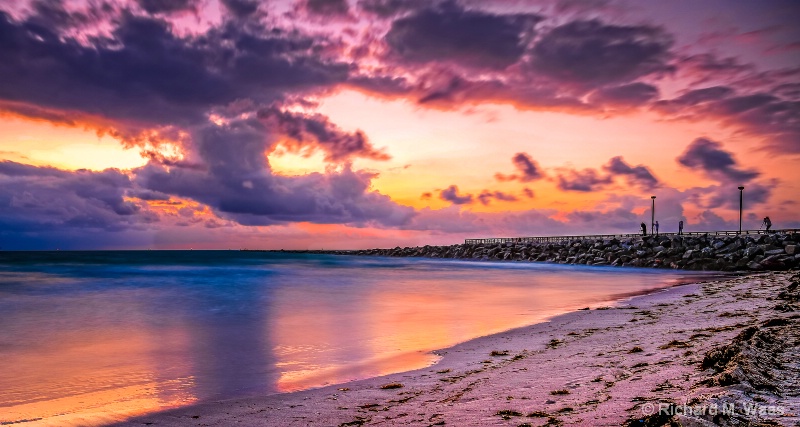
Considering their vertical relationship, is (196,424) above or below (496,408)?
below

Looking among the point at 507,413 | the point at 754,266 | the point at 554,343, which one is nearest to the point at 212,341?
the point at 554,343

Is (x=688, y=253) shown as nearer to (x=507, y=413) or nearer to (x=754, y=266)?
(x=754, y=266)

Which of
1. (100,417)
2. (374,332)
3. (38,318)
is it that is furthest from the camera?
(38,318)

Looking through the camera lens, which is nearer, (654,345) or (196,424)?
(196,424)

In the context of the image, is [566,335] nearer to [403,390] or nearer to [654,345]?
[654,345]

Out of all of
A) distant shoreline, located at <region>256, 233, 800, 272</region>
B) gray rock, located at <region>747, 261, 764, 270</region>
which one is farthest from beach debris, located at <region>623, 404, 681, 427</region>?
gray rock, located at <region>747, 261, 764, 270</region>

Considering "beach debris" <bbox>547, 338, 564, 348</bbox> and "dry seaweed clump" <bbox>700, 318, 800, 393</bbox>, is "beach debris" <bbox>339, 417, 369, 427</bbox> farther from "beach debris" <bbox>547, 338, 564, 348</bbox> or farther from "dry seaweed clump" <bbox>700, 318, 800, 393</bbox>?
"beach debris" <bbox>547, 338, 564, 348</bbox>

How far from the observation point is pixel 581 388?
5715 millimetres

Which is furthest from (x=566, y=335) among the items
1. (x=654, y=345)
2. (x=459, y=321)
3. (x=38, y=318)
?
(x=38, y=318)

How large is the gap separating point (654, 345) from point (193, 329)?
1221 centimetres

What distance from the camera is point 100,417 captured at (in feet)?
20.5

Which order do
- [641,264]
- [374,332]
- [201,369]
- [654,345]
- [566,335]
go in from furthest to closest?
[641,264] → [374,332] → [566,335] → [201,369] → [654,345]

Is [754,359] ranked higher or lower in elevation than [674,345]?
higher

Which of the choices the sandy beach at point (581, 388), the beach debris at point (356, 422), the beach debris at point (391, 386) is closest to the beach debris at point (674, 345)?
the sandy beach at point (581, 388)
